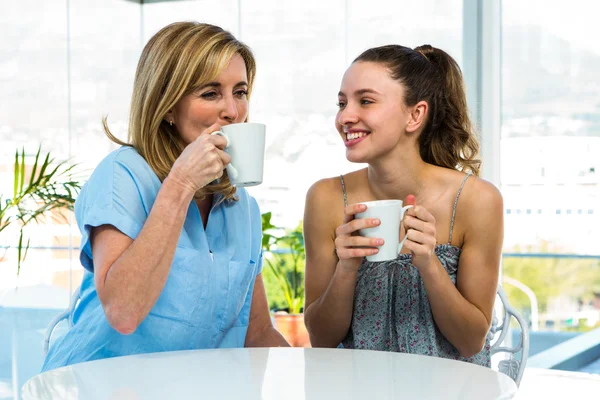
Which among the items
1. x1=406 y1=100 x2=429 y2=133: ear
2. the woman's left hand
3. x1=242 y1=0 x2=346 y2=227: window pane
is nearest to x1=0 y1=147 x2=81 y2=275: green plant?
x1=242 y1=0 x2=346 y2=227: window pane

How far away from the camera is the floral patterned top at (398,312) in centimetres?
184

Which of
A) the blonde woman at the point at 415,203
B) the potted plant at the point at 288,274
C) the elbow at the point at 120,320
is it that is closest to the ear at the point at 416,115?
the blonde woman at the point at 415,203

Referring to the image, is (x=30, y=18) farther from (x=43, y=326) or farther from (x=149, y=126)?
(x=149, y=126)

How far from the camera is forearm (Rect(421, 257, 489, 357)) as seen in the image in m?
1.67

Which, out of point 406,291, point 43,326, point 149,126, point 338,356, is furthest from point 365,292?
point 43,326

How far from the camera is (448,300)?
170 cm

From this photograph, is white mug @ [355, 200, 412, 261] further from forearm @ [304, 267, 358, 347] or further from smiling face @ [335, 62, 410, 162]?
smiling face @ [335, 62, 410, 162]

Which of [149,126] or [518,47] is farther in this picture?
[518,47]

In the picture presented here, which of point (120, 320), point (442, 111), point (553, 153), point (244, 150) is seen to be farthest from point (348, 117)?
point (553, 153)

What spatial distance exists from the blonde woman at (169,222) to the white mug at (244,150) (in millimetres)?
18

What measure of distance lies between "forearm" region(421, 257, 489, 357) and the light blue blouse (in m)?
0.40

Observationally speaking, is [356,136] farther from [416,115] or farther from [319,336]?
[319,336]

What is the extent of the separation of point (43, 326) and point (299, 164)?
1773mm

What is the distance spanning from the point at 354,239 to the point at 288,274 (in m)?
3.53
